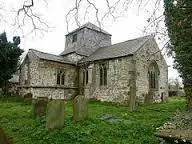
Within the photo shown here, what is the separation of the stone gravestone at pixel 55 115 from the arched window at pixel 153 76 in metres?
16.9

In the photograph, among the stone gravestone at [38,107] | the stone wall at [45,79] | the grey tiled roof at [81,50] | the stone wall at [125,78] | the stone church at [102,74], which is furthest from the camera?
the grey tiled roof at [81,50]

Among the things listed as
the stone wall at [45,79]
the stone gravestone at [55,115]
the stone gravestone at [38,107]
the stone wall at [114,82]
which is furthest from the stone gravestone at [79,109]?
the stone wall at [45,79]

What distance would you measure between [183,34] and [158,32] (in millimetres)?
1603

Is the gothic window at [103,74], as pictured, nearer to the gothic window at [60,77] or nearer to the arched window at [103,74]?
the arched window at [103,74]

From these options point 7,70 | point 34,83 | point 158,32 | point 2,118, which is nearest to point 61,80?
point 34,83

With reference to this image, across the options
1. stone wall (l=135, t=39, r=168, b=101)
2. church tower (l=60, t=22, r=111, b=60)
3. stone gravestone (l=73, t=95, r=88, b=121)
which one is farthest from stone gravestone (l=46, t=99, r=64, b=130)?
church tower (l=60, t=22, r=111, b=60)

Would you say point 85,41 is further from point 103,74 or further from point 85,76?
point 103,74

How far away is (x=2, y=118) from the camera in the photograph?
12.7 metres

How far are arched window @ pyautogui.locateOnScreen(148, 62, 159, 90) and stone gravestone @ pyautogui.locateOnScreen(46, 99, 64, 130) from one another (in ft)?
55.3

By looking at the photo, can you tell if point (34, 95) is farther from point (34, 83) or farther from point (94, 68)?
point (94, 68)

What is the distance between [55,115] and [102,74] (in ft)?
53.5

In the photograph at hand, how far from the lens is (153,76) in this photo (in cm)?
2594

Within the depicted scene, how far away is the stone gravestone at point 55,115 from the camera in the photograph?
937 cm

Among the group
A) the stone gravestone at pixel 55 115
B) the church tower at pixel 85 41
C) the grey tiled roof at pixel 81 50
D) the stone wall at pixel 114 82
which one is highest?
the church tower at pixel 85 41
